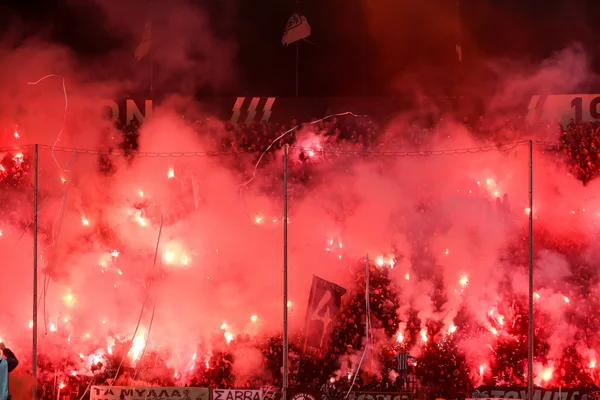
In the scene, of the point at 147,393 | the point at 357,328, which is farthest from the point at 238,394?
the point at 357,328

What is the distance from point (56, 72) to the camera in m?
18.4

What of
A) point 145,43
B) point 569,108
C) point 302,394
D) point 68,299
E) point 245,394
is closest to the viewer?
point 302,394

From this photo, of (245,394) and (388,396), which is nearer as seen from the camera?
(388,396)

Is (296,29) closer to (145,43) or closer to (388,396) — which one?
(145,43)

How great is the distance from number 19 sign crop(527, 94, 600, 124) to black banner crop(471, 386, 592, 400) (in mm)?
6402

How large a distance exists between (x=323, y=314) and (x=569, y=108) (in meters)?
7.19

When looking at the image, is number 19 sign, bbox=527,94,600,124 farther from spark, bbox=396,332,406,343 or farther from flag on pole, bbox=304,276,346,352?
flag on pole, bbox=304,276,346,352

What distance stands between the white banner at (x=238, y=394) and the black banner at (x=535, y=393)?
361 cm

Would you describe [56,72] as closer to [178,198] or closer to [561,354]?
[178,198]

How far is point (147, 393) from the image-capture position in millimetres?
13430

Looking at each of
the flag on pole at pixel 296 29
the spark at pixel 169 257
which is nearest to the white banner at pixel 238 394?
the spark at pixel 169 257

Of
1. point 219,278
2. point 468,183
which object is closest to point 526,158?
point 468,183

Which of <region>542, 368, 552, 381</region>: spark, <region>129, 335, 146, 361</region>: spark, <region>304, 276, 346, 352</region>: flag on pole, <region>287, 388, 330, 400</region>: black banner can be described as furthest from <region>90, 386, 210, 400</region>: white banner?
<region>542, 368, 552, 381</region>: spark

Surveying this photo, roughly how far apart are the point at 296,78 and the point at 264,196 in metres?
4.13
